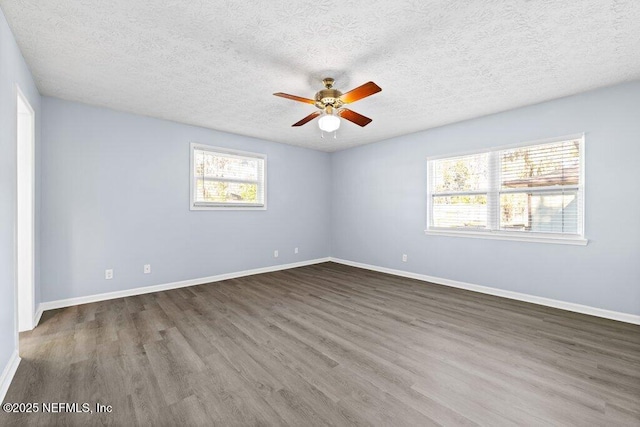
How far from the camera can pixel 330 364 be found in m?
2.11

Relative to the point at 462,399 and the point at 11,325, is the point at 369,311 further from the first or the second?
the point at 11,325

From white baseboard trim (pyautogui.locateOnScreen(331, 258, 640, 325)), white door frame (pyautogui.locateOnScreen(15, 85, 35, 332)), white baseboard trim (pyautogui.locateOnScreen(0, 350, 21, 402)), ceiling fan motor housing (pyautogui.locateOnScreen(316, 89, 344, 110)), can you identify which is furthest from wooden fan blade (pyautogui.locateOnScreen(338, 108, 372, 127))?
white baseboard trim (pyautogui.locateOnScreen(0, 350, 21, 402))

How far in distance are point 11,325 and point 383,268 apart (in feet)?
15.7

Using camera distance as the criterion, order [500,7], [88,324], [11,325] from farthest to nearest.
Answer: [88,324] < [11,325] < [500,7]

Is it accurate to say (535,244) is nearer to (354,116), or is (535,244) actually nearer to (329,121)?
(354,116)

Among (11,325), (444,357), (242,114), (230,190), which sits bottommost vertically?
(444,357)

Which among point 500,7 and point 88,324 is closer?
point 500,7

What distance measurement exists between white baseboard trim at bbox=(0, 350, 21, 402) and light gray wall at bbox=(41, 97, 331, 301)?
1.55m

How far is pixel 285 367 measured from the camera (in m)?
2.08

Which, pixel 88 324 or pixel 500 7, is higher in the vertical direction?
pixel 500 7

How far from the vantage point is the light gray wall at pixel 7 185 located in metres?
1.83

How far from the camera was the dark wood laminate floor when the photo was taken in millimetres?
1611

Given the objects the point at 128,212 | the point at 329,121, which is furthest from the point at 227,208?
the point at 329,121

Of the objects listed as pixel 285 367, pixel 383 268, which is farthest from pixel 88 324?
pixel 383 268
